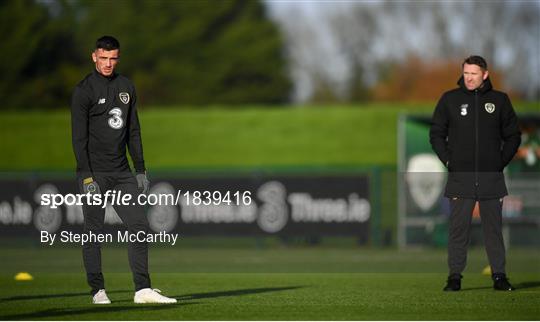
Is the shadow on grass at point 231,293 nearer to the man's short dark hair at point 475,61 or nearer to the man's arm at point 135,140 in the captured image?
the man's arm at point 135,140

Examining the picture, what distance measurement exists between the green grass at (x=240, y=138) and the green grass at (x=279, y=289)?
70.6 ft

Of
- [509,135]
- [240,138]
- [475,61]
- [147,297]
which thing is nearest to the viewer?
[147,297]

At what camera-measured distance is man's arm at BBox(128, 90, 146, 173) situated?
441 inches

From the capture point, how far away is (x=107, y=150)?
11109 millimetres

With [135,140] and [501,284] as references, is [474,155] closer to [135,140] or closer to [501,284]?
[501,284]

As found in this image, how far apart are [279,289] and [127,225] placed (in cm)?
269

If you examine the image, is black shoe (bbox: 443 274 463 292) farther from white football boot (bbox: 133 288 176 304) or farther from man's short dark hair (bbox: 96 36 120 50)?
man's short dark hair (bbox: 96 36 120 50)

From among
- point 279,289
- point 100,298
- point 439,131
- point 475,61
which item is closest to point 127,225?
point 100,298

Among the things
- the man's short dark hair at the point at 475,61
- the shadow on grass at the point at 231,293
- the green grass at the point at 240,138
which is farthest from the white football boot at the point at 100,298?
the green grass at the point at 240,138

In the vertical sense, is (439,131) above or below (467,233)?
above

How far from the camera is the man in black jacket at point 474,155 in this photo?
41.9 ft

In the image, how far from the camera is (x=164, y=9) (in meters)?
69.5

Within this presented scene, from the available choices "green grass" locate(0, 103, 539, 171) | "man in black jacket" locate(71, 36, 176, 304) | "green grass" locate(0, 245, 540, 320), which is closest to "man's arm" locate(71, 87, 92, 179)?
"man in black jacket" locate(71, 36, 176, 304)

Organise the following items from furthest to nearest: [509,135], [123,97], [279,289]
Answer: [279,289] → [509,135] → [123,97]
